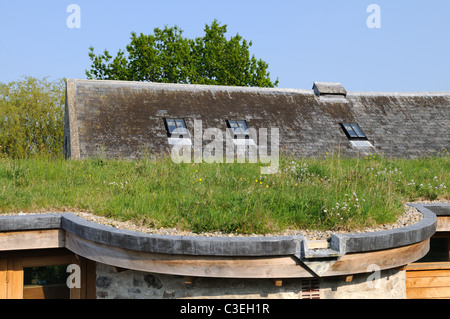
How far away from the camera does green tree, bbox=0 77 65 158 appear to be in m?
23.9

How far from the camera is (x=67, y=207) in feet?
19.1

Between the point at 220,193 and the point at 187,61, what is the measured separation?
2180cm

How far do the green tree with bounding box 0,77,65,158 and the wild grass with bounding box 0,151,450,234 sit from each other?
57.3 ft

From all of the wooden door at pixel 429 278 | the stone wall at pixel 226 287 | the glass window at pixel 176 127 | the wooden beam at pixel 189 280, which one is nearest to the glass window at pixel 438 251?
the wooden door at pixel 429 278

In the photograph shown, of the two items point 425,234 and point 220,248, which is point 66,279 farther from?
point 425,234

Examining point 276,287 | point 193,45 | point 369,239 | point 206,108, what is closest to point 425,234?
point 369,239

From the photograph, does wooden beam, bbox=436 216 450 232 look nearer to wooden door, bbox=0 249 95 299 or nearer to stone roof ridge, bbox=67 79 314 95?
wooden door, bbox=0 249 95 299

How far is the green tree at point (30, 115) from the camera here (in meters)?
23.9

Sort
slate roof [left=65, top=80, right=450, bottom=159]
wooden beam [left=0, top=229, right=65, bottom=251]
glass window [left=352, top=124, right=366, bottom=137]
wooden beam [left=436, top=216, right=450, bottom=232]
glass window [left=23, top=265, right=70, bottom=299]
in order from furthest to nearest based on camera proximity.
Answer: glass window [left=352, top=124, right=366, bottom=137] → slate roof [left=65, top=80, right=450, bottom=159] → wooden beam [left=436, top=216, right=450, bottom=232] → glass window [left=23, top=265, right=70, bottom=299] → wooden beam [left=0, top=229, right=65, bottom=251]

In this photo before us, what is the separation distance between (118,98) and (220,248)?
11952 mm

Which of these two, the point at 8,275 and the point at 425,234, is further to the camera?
the point at 8,275

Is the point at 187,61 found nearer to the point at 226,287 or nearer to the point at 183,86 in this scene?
the point at 183,86

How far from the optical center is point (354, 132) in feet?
53.5

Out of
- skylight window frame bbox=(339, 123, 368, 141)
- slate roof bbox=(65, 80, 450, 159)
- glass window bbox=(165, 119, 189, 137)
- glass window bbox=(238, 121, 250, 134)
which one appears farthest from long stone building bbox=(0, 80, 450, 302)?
skylight window frame bbox=(339, 123, 368, 141)
